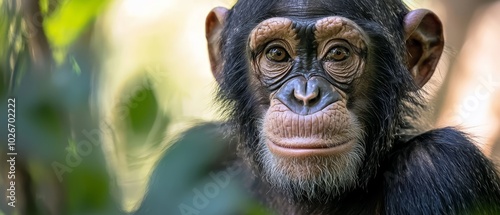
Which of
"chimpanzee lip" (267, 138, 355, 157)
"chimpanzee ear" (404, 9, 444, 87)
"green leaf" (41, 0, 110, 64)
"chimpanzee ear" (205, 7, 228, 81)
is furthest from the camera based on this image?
"chimpanzee ear" (205, 7, 228, 81)

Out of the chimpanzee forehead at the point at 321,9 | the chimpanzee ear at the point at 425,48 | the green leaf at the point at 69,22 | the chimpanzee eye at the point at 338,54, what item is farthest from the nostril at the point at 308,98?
the green leaf at the point at 69,22

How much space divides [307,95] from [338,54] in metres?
0.50

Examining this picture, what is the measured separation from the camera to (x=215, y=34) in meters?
4.71

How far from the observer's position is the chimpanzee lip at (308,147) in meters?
3.42

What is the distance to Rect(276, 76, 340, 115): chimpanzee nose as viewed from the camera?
11.4 feet

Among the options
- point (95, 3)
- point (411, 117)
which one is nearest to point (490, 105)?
point (411, 117)

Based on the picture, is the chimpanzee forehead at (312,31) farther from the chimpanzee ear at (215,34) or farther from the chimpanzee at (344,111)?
the chimpanzee ear at (215,34)

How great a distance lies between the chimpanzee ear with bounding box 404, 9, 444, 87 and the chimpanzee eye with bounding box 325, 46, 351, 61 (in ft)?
1.84

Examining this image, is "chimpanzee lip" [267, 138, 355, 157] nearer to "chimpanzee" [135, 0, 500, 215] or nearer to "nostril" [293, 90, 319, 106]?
"chimpanzee" [135, 0, 500, 215]

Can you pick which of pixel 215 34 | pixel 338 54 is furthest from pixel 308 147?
pixel 215 34

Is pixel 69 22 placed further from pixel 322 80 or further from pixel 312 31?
pixel 312 31

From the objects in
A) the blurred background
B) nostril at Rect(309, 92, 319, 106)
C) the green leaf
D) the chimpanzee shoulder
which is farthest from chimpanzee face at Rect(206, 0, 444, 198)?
the green leaf

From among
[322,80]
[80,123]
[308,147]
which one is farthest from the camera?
[322,80]

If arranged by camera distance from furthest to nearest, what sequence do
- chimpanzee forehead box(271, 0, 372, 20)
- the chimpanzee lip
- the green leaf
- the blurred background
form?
chimpanzee forehead box(271, 0, 372, 20), the chimpanzee lip, the green leaf, the blurred background
